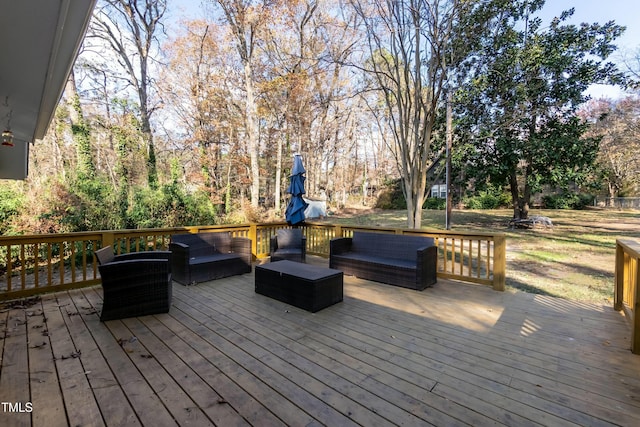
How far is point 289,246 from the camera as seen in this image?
5.62 meters

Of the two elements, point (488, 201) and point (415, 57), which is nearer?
point (415, 57)

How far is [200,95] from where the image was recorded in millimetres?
12898

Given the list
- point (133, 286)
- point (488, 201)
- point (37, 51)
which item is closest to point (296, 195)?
point (133, 286)

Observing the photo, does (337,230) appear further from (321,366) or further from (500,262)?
(321,366)

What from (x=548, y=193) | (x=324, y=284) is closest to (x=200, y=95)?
(x=324, y=284)

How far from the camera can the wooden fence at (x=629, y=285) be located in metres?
2.39

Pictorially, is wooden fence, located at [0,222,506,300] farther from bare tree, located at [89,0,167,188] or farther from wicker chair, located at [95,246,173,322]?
bare tree, located at [89,0,167,188]

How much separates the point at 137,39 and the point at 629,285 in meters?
15.2

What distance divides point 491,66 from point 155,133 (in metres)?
14.2

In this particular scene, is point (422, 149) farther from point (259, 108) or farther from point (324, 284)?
point (259, 108)

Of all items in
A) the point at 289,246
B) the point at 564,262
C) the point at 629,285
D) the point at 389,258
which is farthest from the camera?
the point at 564,262

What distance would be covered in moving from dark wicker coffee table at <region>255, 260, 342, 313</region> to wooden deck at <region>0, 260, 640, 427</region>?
0.14 metres

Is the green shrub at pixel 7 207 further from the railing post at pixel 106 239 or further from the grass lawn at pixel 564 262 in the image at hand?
the grass lawn at pixel 564 262

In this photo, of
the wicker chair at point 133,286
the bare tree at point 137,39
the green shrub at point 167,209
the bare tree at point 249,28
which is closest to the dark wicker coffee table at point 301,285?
the wicker chair at point 133,286
